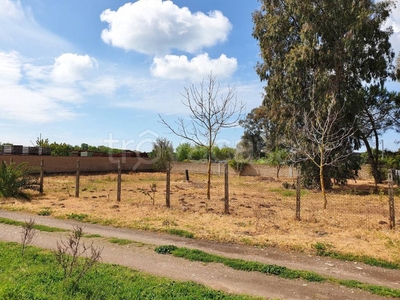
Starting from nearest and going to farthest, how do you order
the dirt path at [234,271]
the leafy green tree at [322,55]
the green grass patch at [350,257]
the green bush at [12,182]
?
the dirt path at [234,271] < the green grass patch at [350,257] < the green bush at [12,182] < the leafy green tree at [322,55]

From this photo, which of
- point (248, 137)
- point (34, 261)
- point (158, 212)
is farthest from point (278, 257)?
point (248, 137)

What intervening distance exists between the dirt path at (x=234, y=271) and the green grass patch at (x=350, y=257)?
0.20m

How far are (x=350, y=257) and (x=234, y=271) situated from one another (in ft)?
8.05

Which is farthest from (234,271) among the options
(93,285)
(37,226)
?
(37,226)

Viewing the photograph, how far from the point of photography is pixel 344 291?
4176 mm

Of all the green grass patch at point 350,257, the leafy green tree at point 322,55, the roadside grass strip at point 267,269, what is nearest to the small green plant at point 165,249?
the roadside grass strip at point 267,269

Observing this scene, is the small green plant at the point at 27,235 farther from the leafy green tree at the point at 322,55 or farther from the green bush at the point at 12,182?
the leafy green tree at the point at 322,55

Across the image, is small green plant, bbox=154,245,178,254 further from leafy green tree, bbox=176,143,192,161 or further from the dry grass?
leafy green tree, bbox=176,143,192,161

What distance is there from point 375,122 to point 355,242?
67.0 feet

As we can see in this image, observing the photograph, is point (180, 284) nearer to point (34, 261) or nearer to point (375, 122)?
point (34, 261)

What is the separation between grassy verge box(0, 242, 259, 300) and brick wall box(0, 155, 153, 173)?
19.2 meters

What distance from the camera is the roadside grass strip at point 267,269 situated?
422 cm

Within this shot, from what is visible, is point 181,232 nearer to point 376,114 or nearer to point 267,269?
point 267,269

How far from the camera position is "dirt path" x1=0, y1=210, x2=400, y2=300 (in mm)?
4154
